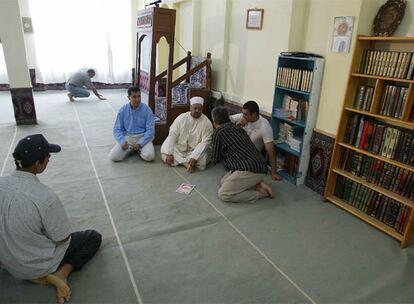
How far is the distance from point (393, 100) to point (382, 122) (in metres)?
0.27

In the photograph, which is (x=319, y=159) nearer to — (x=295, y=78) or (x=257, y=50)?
→ (x=295, y=78)

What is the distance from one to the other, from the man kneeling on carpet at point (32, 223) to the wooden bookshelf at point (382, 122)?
8.06 ft

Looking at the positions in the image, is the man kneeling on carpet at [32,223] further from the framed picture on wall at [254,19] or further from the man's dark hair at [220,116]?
the framed picture on wall at [254,19]

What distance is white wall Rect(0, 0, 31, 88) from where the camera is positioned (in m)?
4.70

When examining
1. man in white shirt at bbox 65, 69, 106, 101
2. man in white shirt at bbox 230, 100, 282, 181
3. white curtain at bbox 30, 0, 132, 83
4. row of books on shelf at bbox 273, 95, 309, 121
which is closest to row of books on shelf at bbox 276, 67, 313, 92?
row of books on shelf at bbox 273, 95, 309, 121

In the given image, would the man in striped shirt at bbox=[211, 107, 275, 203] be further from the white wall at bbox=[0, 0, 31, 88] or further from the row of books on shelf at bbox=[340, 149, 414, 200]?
the white wall at bbox=[0, 0, 31, 88]

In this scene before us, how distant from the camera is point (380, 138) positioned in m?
2.66

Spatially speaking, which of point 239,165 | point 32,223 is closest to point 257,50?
point 239,165

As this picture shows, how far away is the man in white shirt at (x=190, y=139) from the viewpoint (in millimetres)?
3893

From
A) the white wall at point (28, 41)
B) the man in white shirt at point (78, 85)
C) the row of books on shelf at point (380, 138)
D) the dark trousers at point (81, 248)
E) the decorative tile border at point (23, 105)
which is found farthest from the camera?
the white wall at point (28, 41)

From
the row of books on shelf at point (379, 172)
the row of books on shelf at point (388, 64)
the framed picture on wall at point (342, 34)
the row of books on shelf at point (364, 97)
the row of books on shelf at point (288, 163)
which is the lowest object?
the row of books on shelf at point (288, 163)

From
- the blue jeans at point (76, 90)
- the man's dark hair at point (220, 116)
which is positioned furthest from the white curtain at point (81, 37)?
the man's dark hair at point (220, 116)

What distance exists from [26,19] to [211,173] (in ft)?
21.9

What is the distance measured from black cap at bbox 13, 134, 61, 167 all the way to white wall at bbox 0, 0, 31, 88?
159 inches
